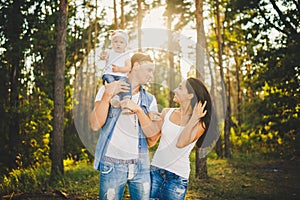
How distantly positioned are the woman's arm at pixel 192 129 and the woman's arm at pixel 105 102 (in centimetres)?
51

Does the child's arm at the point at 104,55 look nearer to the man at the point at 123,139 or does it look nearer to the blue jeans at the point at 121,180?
the man at the point at 123,139

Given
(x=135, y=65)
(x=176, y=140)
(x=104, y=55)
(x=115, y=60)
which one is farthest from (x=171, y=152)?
(x=104, y=55)

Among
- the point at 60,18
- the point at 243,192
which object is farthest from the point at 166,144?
the point at 60,18

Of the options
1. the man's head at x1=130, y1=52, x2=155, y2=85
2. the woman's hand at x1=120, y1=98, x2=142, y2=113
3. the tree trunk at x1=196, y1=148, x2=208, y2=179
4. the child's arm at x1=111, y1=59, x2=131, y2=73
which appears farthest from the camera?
the tree trunk at x1=196, y1=148, x2=208, y2=179

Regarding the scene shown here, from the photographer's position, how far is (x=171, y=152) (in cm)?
281

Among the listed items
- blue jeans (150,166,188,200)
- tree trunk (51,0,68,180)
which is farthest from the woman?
tree trunk (51,0,68,180)

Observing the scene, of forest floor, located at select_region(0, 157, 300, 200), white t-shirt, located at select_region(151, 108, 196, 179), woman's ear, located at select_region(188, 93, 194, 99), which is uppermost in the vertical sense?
woman's ear, located at select_region(188, 93, 194, 99)

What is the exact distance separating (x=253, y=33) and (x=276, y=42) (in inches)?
37.6

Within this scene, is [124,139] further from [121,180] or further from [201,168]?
[201,168]

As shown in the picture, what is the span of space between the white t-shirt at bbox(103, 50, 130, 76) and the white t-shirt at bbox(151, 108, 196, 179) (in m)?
0.51

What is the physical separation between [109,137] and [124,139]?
4.1 inches

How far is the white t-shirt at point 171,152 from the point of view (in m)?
2.75

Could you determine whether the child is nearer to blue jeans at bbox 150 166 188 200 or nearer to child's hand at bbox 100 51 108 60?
child's hand at bbox 100 51 108 60

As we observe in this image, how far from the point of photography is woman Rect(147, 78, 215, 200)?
9.05 ft
